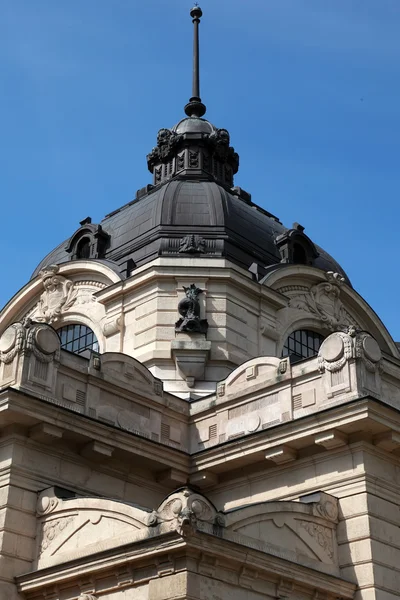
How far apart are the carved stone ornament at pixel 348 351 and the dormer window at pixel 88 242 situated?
13.2 meters

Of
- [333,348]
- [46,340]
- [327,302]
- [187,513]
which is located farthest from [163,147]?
[187,513]

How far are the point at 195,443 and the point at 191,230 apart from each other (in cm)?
955

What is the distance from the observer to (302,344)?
1337 inches

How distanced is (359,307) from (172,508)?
58.7 ft

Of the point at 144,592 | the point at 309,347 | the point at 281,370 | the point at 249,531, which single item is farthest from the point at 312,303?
the point at 144,592

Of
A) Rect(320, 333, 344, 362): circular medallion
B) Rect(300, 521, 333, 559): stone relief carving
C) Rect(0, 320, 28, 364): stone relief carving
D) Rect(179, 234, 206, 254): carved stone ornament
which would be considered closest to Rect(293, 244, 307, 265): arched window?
Rect(179, 234, 206, 254): carved stone ornament

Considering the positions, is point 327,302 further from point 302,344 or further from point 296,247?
point 296,247

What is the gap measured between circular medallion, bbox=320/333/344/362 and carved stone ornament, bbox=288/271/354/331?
31.6 feet

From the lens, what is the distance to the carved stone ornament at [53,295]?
1347 inches

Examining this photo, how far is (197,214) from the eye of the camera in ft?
114

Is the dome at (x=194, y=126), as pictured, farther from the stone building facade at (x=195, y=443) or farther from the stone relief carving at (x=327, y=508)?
the stone relief carving at (x=327, y=508)

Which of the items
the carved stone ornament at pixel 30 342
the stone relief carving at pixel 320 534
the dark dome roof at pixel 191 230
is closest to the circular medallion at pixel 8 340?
the carved stone ornament at pixel 30 342

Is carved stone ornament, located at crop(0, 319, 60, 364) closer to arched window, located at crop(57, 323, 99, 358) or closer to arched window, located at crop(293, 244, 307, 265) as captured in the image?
arched window, located at crop(57, 323, 99, 358)

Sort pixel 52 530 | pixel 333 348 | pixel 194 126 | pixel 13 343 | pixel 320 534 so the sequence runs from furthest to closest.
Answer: pixel 194 126 → pixel 333 348 → pixel 13 343 → pixel 320 534 → pixel 52 530
